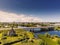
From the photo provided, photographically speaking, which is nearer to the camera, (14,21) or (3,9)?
(3,9)

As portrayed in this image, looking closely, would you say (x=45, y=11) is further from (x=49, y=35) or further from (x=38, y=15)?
(x=49, y=35)

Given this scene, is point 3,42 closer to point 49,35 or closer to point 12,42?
point 12,42

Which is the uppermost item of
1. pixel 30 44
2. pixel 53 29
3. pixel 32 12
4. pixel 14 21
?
pixel 32 12

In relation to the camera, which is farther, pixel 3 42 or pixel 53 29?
pixel 53 29

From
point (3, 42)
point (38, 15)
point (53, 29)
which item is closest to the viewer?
point (3, 42)

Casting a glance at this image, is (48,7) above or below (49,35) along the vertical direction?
above

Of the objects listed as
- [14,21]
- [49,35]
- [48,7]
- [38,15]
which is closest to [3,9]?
[14,21]

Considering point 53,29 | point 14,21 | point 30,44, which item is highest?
point 14,21

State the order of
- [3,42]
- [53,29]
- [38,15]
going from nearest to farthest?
[3,42], [38,15], [53,29]

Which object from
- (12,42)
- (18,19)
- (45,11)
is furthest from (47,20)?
(12,42)
